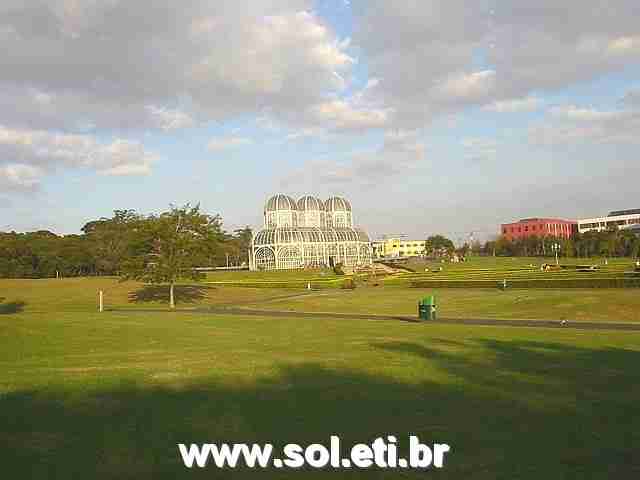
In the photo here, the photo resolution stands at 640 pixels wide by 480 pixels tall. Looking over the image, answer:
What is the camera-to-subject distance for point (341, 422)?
8625 mm

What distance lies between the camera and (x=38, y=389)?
1048 cm

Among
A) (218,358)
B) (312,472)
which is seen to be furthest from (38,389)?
(312,472)

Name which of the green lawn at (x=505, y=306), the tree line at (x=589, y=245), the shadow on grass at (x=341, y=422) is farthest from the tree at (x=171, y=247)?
the tree line at (x=589, y=245)

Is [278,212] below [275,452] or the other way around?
the other way around

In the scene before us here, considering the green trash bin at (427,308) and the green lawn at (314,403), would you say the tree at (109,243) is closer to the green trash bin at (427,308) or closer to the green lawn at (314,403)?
the green trash bin at (427,308)

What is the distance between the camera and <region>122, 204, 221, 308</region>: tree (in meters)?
48.4

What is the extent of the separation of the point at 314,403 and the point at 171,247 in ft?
135

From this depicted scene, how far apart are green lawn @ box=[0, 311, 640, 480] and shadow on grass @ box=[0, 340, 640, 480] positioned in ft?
0.09

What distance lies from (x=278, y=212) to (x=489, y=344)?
290 ft

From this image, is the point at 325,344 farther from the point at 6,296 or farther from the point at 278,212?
the point at 278,212

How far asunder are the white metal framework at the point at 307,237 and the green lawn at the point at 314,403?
272ft

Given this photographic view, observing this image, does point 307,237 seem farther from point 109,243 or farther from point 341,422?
point 341,422

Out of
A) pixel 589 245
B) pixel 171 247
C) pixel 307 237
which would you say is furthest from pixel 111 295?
pixel 589 245

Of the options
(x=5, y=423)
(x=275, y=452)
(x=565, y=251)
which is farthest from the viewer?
(x=565, y=251)
